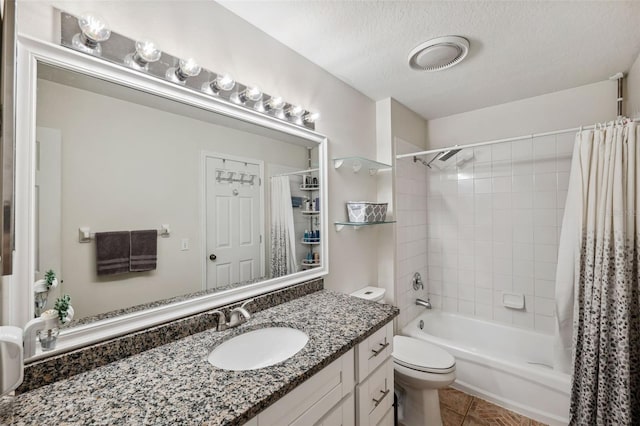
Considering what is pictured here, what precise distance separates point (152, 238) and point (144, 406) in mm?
567

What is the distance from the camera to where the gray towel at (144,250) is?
99cm

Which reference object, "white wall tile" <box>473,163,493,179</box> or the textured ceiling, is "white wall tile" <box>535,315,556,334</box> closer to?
"white wall tile" <box>473,163,493,179</box>

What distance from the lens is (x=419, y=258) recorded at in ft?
8.91

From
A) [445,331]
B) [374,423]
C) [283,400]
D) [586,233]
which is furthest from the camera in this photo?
[445,331]

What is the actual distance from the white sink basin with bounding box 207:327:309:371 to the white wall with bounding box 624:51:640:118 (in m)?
→ 2.41

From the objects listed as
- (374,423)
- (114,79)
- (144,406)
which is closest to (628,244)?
(374,423)

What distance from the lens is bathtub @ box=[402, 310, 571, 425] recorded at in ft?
5.74

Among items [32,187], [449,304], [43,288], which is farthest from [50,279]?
[449,304]

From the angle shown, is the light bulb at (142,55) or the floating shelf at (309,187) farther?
the floating shelf at (309,187)

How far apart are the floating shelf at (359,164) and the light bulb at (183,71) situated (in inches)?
39.0

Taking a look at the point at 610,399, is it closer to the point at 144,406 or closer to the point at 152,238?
the point at 144,406

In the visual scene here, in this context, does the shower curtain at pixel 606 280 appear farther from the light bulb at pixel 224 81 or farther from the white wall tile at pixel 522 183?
the light bulb at pixel 224 81

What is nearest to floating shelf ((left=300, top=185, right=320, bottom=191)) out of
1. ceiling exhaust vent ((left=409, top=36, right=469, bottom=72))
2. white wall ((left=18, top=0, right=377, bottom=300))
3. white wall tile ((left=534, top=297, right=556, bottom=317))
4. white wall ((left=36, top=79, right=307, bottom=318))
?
white wall ((left=18, top=0, right=377, bottom=300))

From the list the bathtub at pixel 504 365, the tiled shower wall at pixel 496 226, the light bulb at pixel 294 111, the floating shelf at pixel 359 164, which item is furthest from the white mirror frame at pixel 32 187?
the bathtub at pixel 504 365
